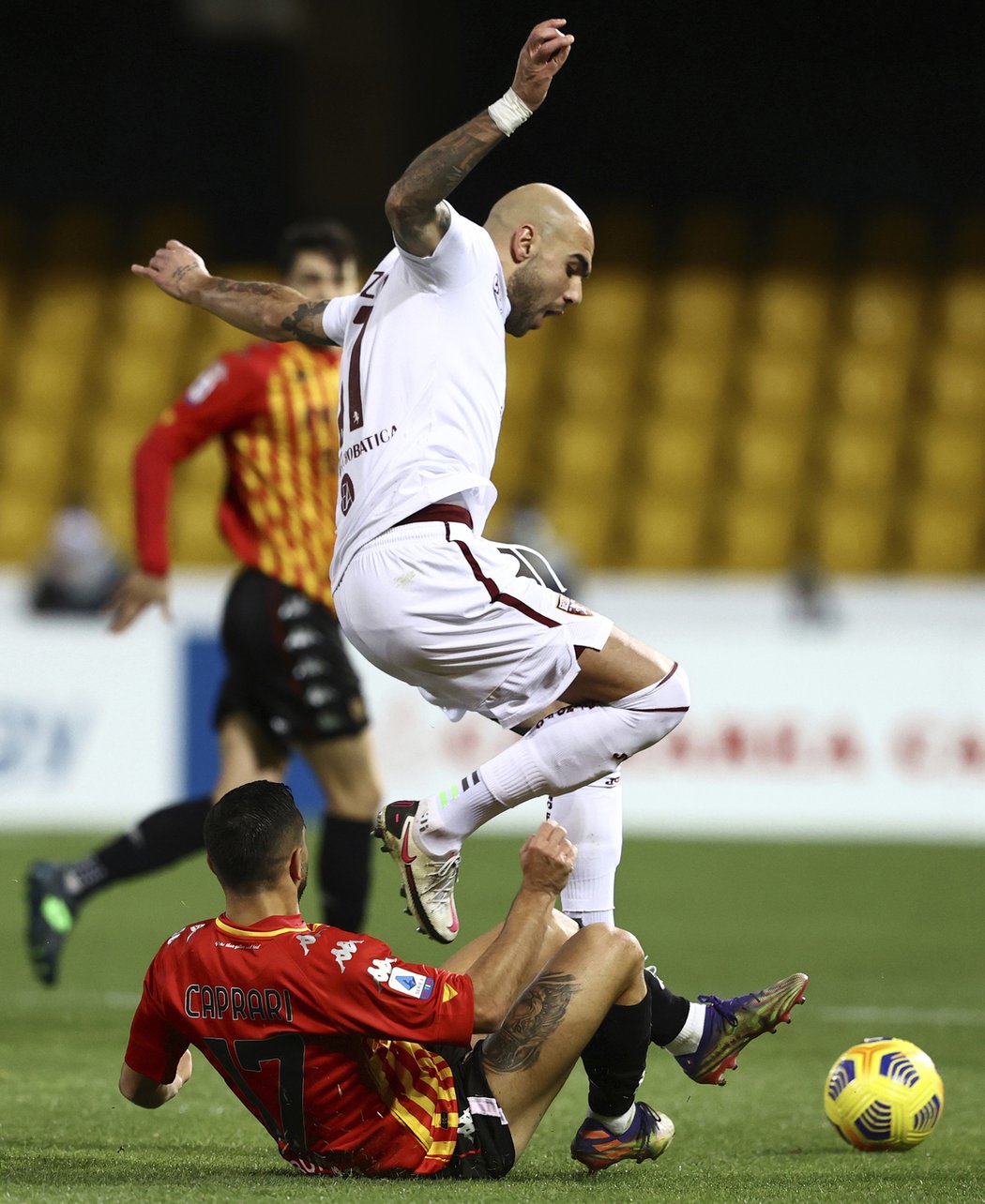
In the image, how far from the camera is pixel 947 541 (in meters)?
15.7

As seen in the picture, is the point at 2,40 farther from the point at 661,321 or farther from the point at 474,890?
the point at 474,890

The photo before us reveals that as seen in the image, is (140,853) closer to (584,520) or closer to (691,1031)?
(691,1031)

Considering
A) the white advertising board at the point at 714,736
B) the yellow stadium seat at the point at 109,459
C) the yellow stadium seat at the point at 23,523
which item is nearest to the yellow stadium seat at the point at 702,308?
the yellow stadium seat at the point at 109,459

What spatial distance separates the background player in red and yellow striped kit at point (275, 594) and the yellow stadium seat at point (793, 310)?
11024 millimetres

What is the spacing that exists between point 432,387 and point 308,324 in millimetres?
624

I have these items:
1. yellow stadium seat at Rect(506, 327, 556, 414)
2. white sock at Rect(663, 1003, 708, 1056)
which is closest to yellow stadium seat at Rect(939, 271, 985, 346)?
yellow stadium seat at Rect(506, 327, 556, 414)

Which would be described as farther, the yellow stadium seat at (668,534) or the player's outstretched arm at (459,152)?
the yellow stadium seat at (668,534)

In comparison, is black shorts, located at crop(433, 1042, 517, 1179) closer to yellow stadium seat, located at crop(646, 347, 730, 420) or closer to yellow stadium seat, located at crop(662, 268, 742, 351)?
yellow stadium seat, located at crop(646, 347, 730, 420)

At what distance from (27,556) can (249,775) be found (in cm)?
→ 1019

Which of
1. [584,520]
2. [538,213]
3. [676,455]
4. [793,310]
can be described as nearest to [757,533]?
[676,455]

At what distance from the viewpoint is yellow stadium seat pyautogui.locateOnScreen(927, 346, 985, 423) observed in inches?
649

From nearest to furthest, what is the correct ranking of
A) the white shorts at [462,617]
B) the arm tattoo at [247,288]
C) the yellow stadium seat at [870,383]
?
the white shorts at [462,617] < the arm tattoo at [247,288] < the yellow stadium seat at [870,383]

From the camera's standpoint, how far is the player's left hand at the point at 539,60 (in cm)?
419

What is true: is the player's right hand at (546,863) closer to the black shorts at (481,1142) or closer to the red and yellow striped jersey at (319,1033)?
the red and yellow striped jersey at (319,1033)
